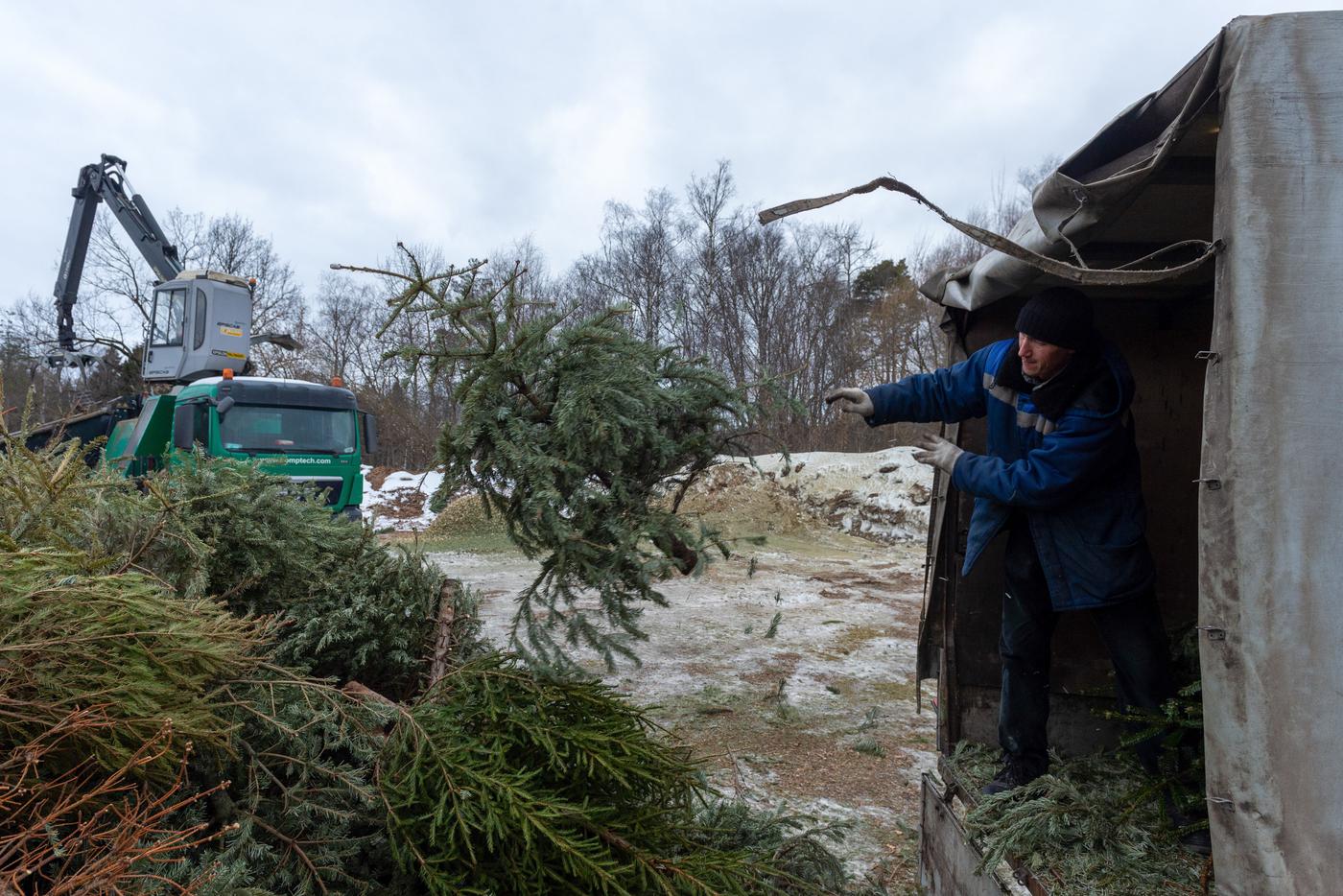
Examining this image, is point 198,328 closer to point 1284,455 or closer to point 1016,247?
point 1016,247

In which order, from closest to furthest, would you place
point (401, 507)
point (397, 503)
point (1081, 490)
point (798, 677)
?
point (1081, 490), point (798, 677), point (401, 507), point (397, 503)

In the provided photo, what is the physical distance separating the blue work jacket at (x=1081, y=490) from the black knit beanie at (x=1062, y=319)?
158 millimetres

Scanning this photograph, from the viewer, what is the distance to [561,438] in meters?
2.55

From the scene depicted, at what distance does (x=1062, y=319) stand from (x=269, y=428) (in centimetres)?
925

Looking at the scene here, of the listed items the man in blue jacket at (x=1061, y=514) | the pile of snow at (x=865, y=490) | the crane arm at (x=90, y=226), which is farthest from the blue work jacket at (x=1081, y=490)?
the crane arm at (x=90, y=226)

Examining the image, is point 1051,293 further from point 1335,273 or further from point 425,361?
point 425,361

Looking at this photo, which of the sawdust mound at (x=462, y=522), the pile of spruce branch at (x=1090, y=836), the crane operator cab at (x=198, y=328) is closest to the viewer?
the pile of spruce branch at (x=1090, y=836)

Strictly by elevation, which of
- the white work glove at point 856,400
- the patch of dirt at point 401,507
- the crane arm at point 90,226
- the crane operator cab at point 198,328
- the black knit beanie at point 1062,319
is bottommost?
the patch of dirt at point 401,507

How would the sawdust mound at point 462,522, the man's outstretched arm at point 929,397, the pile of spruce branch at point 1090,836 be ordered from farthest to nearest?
the sawdust mound at point 462,522 → the man's outstretched arm at point 929,397 → the pile of spruce branch at point 1090,836

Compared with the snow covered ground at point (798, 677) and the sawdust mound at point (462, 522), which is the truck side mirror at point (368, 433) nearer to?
the snow covered ground at point (798, 677)

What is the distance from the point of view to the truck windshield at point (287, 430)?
30.8 feet

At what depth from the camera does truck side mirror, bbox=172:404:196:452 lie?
905 cm

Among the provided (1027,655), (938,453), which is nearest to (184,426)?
(938,453)

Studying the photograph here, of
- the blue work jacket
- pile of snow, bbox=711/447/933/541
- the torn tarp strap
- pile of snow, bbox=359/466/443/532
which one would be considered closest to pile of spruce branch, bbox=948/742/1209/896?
the blue work jacket
